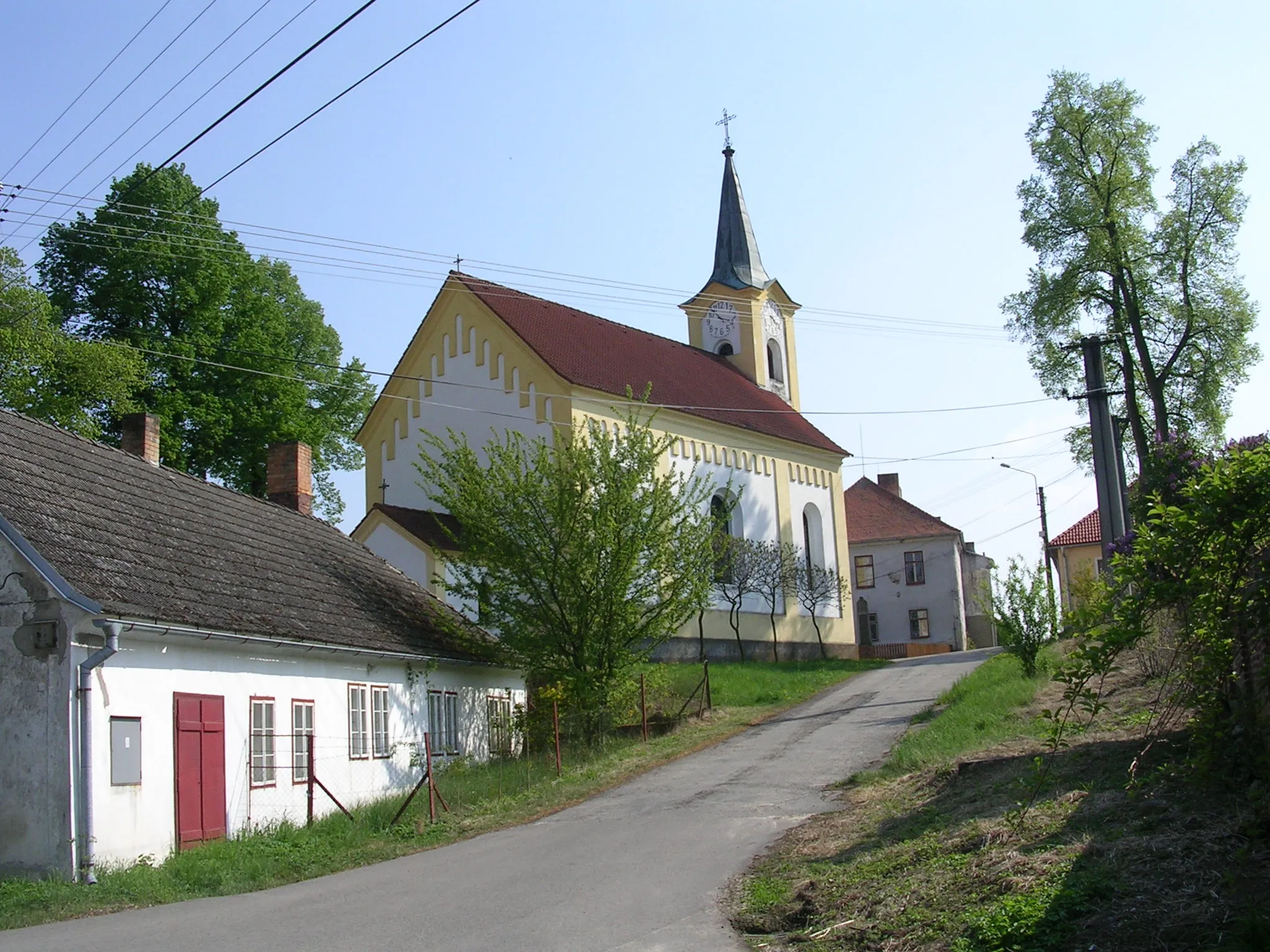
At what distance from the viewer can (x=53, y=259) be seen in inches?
1406

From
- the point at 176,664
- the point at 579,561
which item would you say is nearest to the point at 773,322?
the point at 579,561

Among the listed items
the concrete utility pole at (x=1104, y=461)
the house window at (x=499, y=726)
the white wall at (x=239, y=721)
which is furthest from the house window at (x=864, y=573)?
the white wall at (x=239, y=721)

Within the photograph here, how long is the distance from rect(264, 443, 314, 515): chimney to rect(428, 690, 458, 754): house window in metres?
5.35

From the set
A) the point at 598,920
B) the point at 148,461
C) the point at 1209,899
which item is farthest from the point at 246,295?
the point at 1209,899

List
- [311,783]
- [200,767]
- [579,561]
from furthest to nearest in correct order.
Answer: [579,561], [311,783], [200,767]

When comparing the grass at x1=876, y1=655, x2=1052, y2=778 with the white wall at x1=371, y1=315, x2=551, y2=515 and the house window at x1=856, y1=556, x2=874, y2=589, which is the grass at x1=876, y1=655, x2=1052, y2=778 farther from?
the house window at x1=856, y1=556, x2=874, y2=589

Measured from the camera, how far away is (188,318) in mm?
36500

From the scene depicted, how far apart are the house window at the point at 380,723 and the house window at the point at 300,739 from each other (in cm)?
183

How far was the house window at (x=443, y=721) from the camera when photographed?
22.0 metres

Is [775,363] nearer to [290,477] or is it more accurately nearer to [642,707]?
[290,477]

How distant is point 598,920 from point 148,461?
1355 cm

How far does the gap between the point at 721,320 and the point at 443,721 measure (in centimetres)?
3139

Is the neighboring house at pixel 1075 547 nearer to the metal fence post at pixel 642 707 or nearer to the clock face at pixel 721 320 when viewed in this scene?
the clock face at pixel 721 320

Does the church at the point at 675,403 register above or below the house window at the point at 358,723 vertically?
above
